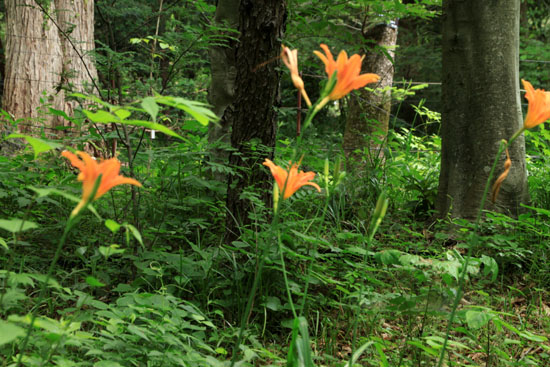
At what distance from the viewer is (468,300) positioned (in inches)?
97.3

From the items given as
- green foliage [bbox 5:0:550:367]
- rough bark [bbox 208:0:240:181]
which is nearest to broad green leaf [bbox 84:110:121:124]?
green foliage [bbox 5:0:550:367]

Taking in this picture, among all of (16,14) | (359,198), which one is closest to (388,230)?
(359,198)

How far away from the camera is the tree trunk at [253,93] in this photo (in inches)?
100

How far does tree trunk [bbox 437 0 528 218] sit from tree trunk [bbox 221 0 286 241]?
4.51 feet

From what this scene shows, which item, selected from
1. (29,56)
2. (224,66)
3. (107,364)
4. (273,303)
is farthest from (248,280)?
(29,56)

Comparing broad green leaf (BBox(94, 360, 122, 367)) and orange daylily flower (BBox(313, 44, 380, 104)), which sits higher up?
orange daylily flower (BBox(313, 44, 380, 104))

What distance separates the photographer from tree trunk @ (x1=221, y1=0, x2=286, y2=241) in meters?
2.54

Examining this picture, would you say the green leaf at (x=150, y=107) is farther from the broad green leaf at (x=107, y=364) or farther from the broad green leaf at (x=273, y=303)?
the broad green leaf at (x=273, y=303)

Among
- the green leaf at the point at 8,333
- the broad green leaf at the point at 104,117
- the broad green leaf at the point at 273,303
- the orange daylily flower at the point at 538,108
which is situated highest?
the orange daylily flower at the point at 538,108

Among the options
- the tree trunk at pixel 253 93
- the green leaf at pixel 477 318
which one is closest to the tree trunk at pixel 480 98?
the tree trunk at pixel 253 93

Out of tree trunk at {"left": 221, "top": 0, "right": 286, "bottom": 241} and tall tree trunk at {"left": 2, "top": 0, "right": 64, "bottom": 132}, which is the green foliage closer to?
tree trunk at {"left": 221, "top": 0, "right": 286, "bottom": 241}

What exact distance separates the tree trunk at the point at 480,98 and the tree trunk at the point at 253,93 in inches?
54.1

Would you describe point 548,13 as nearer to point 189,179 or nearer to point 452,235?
point 452,235

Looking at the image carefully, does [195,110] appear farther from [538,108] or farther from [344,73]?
[538,108]
